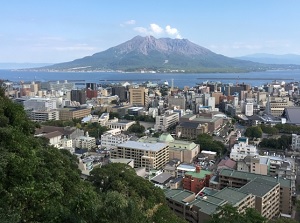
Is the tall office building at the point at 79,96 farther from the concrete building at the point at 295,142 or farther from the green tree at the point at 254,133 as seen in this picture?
the concrete building at the point at 295,142

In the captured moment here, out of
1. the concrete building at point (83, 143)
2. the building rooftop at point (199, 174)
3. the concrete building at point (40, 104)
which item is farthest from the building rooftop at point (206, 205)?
the concrete building at point (40, 104)

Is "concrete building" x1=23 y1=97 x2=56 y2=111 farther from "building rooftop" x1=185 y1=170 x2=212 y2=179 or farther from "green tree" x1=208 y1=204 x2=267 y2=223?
"green tree" x1=208 y1=204 x2=267 y2=223

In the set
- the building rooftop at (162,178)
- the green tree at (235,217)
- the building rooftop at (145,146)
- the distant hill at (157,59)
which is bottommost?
the building rooftop at (162,178)

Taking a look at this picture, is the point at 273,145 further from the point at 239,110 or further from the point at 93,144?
the point at 239,110

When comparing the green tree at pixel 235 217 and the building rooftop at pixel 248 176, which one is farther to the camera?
the building rooftop at pixel 248 176

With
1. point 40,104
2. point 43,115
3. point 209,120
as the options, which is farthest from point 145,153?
point 40,104

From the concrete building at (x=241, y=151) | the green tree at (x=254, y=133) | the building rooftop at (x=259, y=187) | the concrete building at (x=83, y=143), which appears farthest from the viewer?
the green tree at (x=254, y=133)
